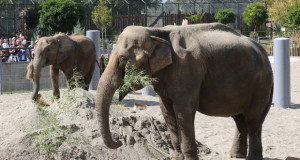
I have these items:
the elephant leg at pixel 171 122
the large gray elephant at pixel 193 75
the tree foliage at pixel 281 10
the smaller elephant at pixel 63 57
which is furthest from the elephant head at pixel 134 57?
the tree foliage at pixel 281 10

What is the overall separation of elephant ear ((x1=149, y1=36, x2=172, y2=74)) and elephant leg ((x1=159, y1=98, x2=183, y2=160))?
0.72 meters

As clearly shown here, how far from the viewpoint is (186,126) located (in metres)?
6.43

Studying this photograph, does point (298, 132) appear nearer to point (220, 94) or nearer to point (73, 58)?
point (220, 94)

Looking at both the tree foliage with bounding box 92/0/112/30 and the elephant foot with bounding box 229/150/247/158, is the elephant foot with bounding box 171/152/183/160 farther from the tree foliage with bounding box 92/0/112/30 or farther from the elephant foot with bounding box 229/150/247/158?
the tree foliage with bounding box 92/0/112/30

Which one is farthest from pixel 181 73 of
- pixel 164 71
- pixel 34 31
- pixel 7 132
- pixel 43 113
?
pixel 34 31

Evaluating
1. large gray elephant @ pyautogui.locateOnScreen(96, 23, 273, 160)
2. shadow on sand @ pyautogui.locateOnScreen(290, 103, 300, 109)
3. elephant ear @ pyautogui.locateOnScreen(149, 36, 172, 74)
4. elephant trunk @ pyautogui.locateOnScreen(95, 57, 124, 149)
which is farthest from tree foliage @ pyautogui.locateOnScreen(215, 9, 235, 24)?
elephant trunk @ pyautogui.locateOnScreen(95, 57, 124, 149)

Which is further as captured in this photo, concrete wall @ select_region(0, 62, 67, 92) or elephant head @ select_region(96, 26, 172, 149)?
concrete wall @ select_region(0, 62, 67, 92)

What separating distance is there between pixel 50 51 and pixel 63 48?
480 mm

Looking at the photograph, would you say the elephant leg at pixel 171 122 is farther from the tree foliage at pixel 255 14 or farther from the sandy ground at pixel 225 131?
the tree foliage at pixel 255 14

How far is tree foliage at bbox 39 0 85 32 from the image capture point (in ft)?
108

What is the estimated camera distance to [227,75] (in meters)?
6.68

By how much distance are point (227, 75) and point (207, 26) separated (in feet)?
2.31

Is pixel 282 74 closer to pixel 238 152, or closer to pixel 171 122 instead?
pixel 238 152

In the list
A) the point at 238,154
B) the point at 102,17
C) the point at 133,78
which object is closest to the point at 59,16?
the point at 102,17
